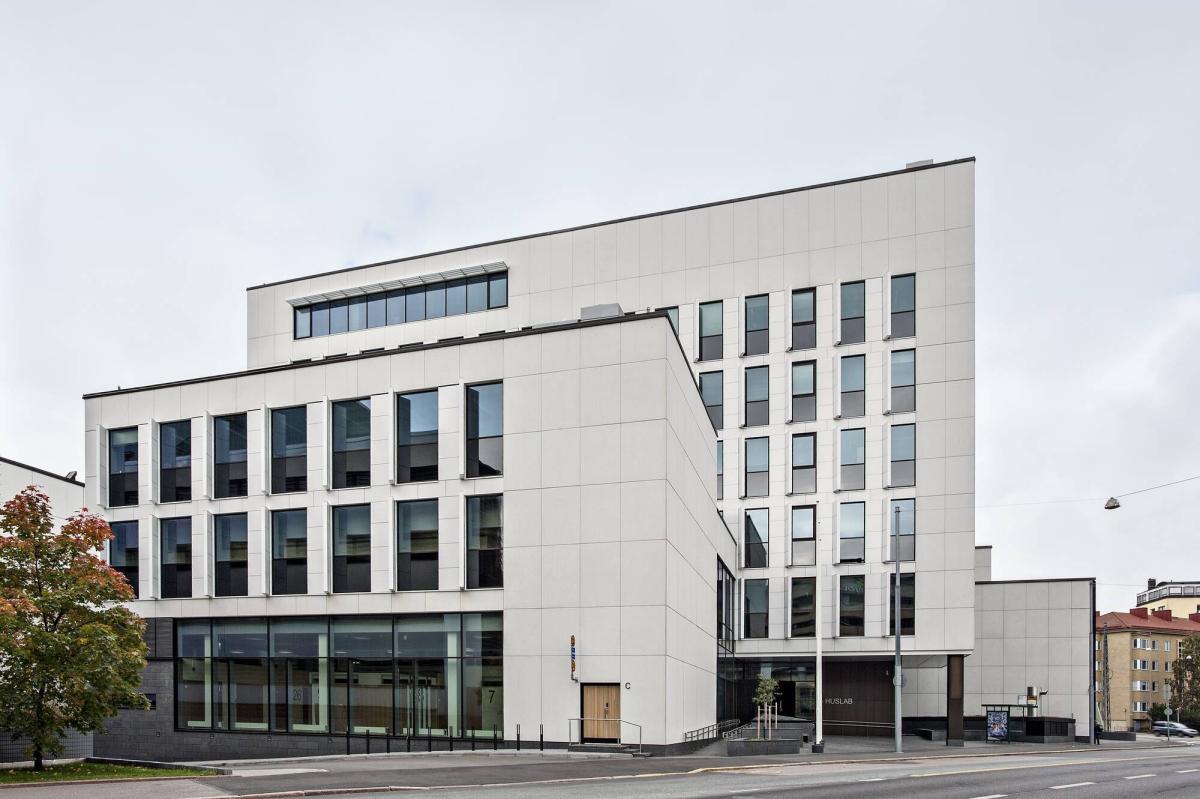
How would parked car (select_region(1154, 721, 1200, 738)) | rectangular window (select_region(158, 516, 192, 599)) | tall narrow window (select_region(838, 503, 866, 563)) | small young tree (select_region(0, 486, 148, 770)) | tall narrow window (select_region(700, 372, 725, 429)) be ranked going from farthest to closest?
parked car (select_region(1154, 721, 1200, 738)), tall narrow window (select_region(700, 372, 725, 429)), tall narrow window (select_region(838, 503, 866, 563)), rectangular window (select_region(158, 516, 192, 599)), small young tree (select_region(0, 486, 148, 770))

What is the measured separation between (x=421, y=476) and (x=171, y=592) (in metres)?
11.6

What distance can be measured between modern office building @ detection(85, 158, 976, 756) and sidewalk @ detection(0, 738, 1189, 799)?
8.67 ft

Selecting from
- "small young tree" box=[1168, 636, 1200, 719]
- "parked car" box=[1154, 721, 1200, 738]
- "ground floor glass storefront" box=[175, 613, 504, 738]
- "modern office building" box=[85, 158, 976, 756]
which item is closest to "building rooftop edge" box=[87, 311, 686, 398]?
"modern office building" box=[85, 158, 976, 756]

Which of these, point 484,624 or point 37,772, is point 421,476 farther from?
point 37,772

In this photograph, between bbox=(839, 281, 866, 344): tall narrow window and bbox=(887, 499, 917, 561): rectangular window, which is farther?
bbox=(839, 281, 866, 344): tall narrow window

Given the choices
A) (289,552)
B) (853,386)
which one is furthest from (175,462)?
(853,386)

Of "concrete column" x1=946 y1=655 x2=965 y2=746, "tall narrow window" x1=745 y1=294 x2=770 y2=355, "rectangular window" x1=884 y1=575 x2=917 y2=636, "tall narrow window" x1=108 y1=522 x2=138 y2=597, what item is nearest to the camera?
"tall narrow window" x1=108 y1=522 x2=138 y2=597

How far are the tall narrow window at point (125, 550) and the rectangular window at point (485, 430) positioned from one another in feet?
48.4

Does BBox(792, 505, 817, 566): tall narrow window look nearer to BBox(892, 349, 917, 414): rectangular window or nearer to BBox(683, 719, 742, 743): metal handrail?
BBox(892, 349, 917, 414): rectangular window

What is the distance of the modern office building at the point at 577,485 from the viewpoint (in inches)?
1204

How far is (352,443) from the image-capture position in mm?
35094

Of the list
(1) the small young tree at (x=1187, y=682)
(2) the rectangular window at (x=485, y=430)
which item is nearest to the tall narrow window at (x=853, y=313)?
(2) the rectangular window at (x=485, y=430)

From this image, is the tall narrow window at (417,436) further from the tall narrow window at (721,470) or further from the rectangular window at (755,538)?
the rectangular window at (755,538)

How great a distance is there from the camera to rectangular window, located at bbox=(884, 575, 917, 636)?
4506 cm
